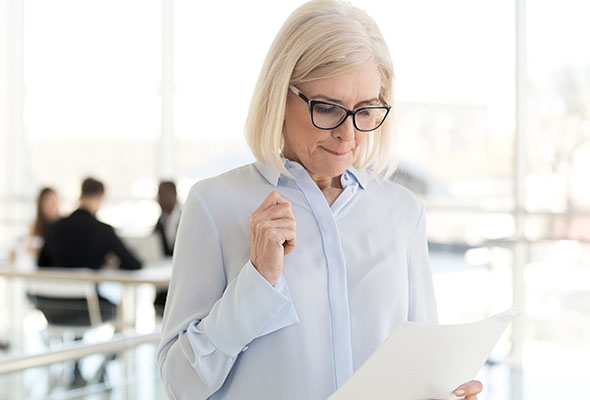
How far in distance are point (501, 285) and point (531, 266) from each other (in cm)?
39

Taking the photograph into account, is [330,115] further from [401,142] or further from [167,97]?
[167,97]

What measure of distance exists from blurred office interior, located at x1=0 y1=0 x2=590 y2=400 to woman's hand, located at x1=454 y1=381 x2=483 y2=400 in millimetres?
1156

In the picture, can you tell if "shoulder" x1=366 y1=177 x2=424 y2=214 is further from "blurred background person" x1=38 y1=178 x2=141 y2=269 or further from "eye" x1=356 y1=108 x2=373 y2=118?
"blurred background person" x1=38 y1=178 x2=141 y2=269

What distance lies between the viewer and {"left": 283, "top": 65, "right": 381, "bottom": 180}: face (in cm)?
120

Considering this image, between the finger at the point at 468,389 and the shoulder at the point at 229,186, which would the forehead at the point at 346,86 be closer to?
the shoulder at the point at 229,186

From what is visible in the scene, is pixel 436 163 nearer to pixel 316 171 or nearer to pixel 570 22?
pixel 570 22

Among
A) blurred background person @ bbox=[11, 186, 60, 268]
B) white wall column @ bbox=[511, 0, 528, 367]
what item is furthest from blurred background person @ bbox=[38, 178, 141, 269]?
white wall column @ bbox=[511, 0, 528, 367]

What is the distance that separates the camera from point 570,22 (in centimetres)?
582

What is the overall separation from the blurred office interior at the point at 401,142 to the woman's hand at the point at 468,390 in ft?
3.79

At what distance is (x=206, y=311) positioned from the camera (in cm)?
120

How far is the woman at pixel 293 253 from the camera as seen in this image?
1.14 metres

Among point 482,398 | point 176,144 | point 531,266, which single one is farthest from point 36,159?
point 482,398

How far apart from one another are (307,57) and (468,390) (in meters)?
0.59

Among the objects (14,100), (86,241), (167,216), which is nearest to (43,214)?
(167,216)
